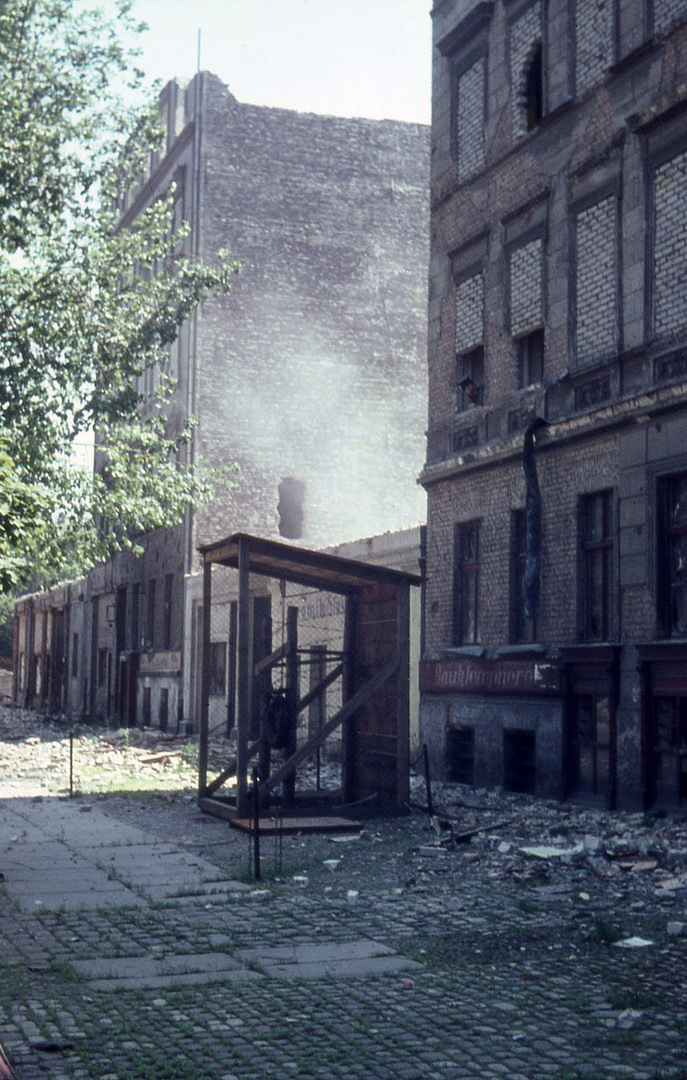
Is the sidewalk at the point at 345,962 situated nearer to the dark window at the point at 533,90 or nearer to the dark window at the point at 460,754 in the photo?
the dark window at the point at 460,754

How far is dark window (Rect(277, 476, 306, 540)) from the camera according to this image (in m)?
36.3

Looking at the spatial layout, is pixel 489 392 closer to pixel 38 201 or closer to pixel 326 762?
pixel 326 762

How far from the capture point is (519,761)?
18984 millimetres

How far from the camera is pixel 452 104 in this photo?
22.2 m

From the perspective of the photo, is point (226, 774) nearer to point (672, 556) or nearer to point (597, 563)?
point (597, 563)

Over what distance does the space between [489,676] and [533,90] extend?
8844 millimetres

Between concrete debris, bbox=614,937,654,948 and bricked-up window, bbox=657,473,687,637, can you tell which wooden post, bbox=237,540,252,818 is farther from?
concrete debris, bbox=614,937,654,948

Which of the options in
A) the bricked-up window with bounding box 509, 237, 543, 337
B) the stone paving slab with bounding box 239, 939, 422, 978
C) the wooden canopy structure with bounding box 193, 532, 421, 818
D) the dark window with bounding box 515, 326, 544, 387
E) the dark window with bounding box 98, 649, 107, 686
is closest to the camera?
the stone paving slab with bounding box 239, 939, 422, 978

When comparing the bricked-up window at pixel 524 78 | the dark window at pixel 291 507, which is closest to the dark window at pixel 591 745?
the bricked-up window at pixel 524 78

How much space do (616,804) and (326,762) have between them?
9180 millimetres

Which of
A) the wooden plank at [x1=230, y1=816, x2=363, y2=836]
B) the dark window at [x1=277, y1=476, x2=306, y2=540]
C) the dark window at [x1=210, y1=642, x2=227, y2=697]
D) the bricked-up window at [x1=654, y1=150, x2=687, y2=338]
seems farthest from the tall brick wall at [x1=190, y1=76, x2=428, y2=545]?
the wooden plank at [x1=230, y1=816, x2=363, y2=836]

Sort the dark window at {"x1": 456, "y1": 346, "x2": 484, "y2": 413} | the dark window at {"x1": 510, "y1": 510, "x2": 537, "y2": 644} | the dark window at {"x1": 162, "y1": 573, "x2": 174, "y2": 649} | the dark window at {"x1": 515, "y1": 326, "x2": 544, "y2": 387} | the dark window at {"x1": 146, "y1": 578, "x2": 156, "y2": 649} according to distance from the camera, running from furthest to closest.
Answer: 1. the dark window at {"x1": 146, "y1": 578, "x2": 156, "y2": 649}
2. the dark window at {"x1": 162, "y1": 573, "x2": 174, "y2": 649}
3. the dark window at {"x1": 456, "y1": 346, "x2": 484, "y2": 413}
4. the dark window at {"x1": 515, "y1": 326, "x2": 544, "y2": 387}
5. the dark window at {"x1": 510, "y1": 510, "x2": 537, "y2": 644}

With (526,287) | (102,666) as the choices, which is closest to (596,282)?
(526,287)

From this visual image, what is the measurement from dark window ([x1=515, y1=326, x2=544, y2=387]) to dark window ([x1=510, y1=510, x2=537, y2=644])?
1967 mm
